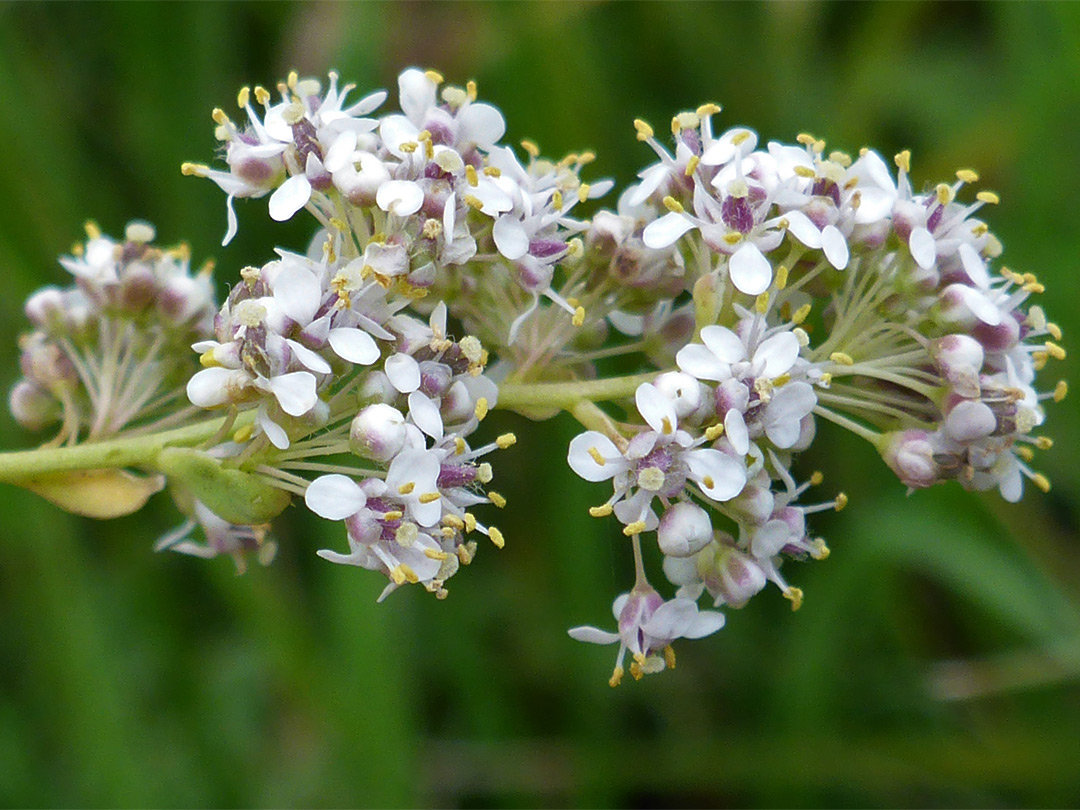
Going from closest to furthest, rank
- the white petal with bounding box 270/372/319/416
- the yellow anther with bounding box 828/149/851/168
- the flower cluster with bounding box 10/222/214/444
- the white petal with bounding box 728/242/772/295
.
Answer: the white petal with bounding box 270/372/319/416 → the white petal with bounding box 728/242/772/295 → the yellow anther with bounding box 828/149/851/168 → the flower cluster with bounding box 10/222/214/444

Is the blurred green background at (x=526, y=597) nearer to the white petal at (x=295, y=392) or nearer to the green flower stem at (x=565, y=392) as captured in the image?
the green flower stem at (x=565, y=392)

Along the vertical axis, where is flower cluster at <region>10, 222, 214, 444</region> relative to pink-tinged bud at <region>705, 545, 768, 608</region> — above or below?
above

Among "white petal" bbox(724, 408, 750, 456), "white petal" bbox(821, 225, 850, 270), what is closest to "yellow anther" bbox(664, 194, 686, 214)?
"white petal" bbox(821, 225, 850, 270)

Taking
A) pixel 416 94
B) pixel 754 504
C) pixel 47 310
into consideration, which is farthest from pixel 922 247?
pixel 47 310

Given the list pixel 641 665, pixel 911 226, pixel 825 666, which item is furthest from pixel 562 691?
pixel 911 226

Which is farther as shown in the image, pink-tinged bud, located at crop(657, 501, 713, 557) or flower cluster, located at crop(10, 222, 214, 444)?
flower cluster, located at crop(10, 222, 214, 444)

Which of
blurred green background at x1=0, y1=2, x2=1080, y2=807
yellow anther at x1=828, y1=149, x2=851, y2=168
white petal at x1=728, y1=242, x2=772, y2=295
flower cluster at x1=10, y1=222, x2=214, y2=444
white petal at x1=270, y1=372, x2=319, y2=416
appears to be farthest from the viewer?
blurred green background at x1=0, y1=2, x2=1080, y2=807

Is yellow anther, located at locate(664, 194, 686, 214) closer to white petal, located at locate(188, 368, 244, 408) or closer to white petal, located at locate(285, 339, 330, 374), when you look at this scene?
white petal, located at locate(285, 339, 330, 374)
